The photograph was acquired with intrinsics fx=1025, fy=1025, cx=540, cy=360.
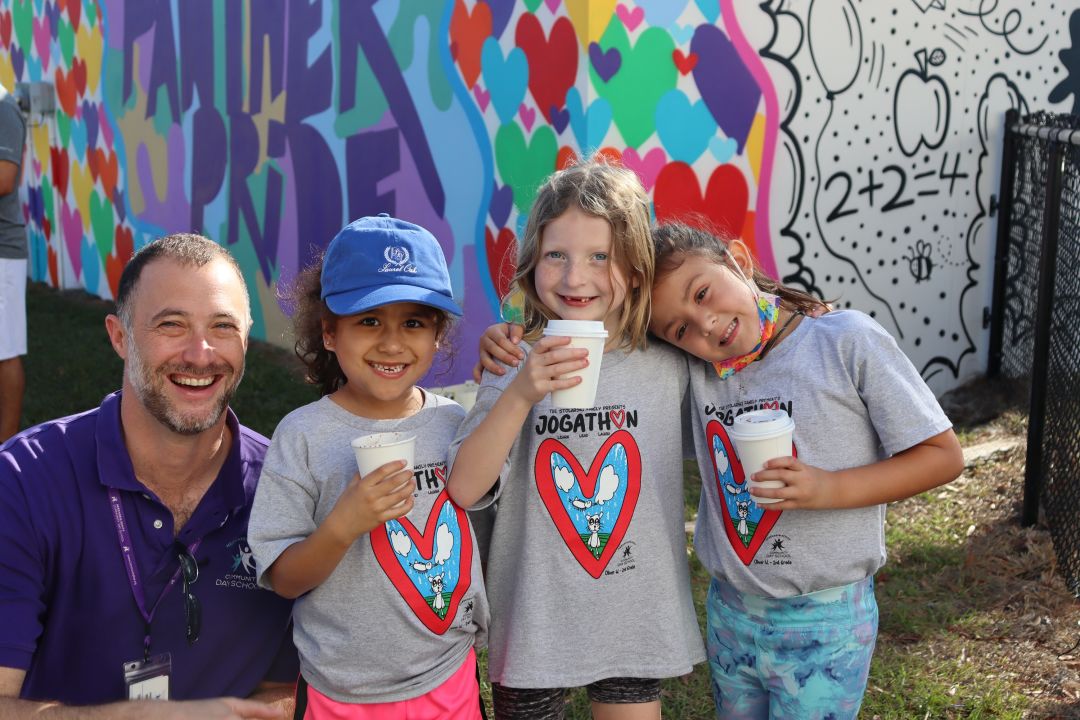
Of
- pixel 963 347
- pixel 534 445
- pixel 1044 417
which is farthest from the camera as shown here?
pixel 963 347

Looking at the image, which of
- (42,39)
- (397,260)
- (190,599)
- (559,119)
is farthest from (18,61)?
(190,599)

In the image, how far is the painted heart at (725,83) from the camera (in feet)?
21.7

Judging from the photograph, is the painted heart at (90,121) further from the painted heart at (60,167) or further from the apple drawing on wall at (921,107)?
the apple drawing on wall at (921,107)

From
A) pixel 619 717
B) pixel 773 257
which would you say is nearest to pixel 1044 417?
pixel 773 257

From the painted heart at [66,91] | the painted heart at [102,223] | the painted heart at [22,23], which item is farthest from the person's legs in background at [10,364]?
the painted heart at [22,23]

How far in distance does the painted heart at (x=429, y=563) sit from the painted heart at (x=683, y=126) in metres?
4.53

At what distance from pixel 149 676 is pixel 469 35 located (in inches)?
219

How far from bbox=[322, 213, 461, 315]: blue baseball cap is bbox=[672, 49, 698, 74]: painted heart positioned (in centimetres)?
428

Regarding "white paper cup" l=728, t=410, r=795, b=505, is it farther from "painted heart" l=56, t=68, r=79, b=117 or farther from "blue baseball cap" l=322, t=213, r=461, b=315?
"painted heart" l=56, t=68, r=79, b=117

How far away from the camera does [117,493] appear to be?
248cm

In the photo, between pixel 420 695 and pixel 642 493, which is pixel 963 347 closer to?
pixel 642 493

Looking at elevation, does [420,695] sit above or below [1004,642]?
above

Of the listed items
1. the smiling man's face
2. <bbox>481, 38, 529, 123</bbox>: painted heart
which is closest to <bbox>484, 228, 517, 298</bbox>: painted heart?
<bbox>481, 38, 529, 123</bbox>: painted heart

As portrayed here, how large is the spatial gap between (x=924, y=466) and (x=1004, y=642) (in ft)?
7.18
